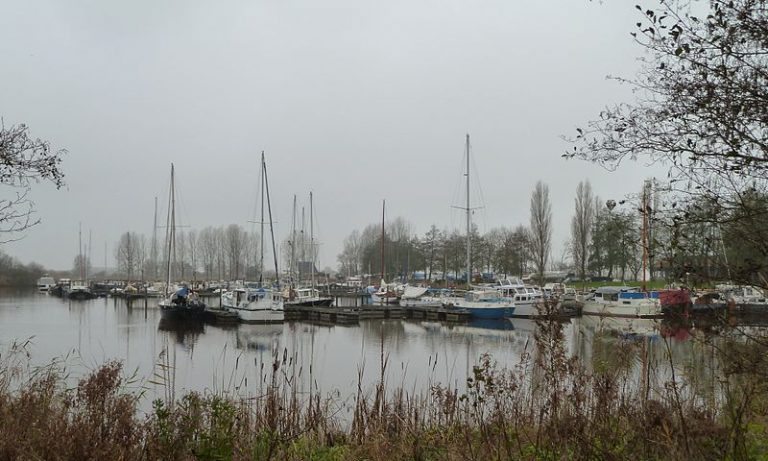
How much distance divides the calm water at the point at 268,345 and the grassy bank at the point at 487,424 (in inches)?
284

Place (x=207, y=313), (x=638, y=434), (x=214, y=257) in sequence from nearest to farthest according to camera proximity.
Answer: (x=638, y=434) < (x=207, y=313) < (x=214, y=257)

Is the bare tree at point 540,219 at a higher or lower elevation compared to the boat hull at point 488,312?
higher

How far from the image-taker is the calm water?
16562 millimetres

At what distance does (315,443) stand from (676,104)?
4.82 m

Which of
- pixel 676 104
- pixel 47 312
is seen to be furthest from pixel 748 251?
pixel 47 312

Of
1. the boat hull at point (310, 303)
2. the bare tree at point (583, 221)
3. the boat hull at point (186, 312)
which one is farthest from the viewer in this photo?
the bare tree at point (583, 221)

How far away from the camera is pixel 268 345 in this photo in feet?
95.3

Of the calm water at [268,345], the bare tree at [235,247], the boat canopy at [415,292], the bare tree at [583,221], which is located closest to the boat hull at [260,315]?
the calm water at [268,345]

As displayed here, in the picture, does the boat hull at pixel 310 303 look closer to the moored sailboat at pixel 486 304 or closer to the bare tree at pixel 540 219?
the moored sailboat at pixel 486 304

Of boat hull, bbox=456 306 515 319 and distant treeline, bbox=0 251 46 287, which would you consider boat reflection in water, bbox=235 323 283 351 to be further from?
distant treeline, bbox=0 251 46 287

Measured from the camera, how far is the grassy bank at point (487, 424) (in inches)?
156

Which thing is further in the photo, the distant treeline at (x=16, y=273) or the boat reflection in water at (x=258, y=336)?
the distant treeline at (x=16, y=273)

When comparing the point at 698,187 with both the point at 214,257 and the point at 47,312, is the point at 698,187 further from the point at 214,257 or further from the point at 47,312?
the point at 214,257

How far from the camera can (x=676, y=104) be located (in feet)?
14.6
